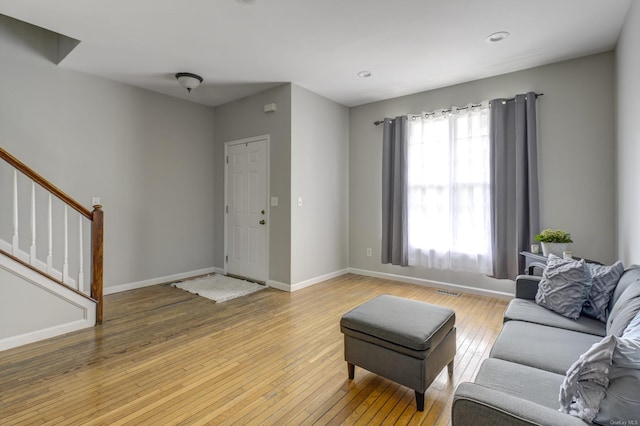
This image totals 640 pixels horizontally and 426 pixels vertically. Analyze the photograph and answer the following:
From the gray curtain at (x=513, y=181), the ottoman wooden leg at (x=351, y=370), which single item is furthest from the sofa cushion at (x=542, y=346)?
the gray curtain at (x=513, y=181)

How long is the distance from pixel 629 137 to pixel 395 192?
258 centimetres

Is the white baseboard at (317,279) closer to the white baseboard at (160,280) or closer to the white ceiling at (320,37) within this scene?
the white baseboard at (160,280)

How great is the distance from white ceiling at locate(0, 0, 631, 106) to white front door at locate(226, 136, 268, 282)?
1034 mm

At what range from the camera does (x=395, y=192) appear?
4.73m

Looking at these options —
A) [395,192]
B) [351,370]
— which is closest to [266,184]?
[395,192]

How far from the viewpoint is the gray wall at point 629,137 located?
2.32 metres

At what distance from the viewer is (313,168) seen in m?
4.75

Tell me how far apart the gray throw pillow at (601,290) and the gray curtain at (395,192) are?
8.49 ft

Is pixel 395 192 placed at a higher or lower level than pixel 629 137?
lower

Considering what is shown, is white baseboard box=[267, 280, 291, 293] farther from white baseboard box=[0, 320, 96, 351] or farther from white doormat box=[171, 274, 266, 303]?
white baseboard box=[0, 320, 96, 351]

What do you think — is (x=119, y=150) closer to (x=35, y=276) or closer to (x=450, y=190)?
(x=35, y=276)

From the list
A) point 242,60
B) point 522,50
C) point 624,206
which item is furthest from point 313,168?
point 624,206

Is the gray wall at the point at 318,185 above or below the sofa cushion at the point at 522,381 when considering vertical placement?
above

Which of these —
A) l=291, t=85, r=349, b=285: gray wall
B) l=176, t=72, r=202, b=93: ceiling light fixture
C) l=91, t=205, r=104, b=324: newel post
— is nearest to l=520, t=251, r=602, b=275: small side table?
l=291, t=85, r=349, b=285: gray wall
